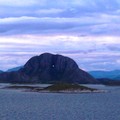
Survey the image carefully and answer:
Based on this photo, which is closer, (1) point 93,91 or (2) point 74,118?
(2) point 74,118

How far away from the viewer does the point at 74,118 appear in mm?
75500

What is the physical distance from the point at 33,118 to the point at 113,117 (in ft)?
46.7

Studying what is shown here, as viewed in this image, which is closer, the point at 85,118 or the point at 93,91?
the point at 85,118

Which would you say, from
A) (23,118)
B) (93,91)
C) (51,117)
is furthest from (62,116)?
(93,91)

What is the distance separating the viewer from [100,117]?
78000 millimetres

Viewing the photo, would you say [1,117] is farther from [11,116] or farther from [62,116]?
[62,116]

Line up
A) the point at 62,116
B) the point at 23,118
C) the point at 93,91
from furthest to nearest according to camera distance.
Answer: the point at 93,91 < the point at 62,116 < the point at 23,118

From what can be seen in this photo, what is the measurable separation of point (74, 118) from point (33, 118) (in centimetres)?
705

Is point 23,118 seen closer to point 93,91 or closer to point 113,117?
point 113,117

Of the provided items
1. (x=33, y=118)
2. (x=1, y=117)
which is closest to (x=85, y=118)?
(x=33, y=118)

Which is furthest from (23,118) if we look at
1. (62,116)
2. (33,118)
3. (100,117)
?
(100,117)

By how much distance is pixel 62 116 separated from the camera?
79062 millimetres

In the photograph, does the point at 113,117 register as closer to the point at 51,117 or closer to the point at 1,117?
the point at 51,117

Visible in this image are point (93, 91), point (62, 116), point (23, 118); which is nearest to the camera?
point (23, 118)
